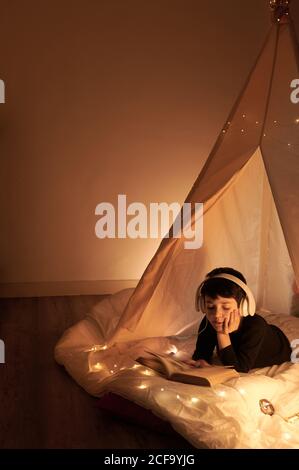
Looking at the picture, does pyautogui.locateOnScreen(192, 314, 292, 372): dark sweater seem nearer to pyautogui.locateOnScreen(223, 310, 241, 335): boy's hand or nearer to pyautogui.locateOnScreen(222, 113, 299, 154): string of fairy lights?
pyautogui.locateOnScreen(223, 310, 241, 335): boy's hand

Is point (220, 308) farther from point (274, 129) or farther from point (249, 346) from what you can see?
point (274, 129)

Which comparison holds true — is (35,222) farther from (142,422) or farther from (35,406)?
(142,422)

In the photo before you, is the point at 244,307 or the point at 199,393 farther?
the point at 244,307

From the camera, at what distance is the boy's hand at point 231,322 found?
8.26 ft

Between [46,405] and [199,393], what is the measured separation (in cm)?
62

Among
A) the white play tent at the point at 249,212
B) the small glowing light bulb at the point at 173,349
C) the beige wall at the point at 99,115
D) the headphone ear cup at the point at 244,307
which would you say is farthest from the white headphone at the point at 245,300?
the beige wall at the point at 99,115

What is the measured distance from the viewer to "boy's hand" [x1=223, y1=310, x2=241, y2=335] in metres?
2.52

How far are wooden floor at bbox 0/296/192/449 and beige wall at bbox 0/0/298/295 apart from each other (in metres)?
0.56

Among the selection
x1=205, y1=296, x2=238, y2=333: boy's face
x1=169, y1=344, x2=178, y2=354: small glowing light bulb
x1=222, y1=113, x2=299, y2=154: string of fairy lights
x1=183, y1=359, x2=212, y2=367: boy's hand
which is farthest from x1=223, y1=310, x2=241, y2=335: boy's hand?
x1=222, y1=113, x2=299, y2=154: string of fairy lights

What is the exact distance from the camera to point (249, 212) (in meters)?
3.16

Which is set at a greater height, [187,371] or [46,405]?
[187,371]

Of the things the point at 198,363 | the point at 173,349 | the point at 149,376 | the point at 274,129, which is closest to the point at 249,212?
the point at 274,129
